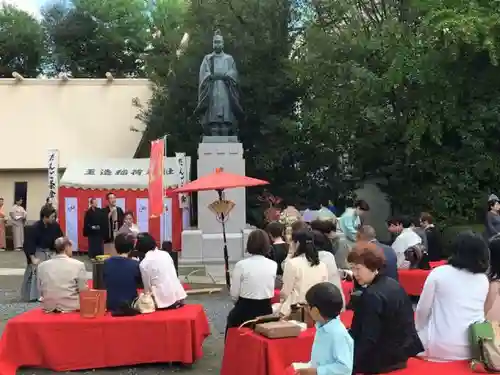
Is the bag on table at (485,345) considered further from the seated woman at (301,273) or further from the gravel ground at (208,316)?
the gravel ground at (208,316)

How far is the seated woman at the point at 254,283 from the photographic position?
5.45m

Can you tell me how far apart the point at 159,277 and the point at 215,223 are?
7.85 metres

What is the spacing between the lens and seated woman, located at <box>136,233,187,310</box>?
6262mm

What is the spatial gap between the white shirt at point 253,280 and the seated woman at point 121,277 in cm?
127

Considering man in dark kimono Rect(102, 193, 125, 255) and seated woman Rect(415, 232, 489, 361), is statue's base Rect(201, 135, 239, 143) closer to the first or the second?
man in dark kimono Rect(102, 193, 125, 255)

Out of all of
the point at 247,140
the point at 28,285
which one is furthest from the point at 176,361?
the point at 247,140

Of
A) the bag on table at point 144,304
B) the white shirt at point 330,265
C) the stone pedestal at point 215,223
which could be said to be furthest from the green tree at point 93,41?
the white shirt at point 330,265

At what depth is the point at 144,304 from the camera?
6.26 metres

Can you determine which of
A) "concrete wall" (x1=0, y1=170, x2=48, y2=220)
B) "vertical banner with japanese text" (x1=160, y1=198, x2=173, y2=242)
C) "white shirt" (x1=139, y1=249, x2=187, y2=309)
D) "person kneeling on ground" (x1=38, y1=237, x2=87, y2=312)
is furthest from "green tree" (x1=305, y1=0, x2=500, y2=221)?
"concrete wall" (x1=0, y1=170, x2=48, y2=220)

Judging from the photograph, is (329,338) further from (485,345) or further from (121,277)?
(121,277)

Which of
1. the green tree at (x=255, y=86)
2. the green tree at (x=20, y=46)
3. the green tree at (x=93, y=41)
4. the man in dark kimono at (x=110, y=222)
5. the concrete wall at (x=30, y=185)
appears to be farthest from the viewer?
the green tree at (x=93, y=41)

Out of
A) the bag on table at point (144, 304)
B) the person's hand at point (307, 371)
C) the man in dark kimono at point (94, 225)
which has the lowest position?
the person's hand at point (307, 371)

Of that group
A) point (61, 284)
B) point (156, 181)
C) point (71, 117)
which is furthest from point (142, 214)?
point (71, 117)

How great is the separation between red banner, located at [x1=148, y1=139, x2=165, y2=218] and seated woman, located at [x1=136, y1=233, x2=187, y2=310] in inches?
147
